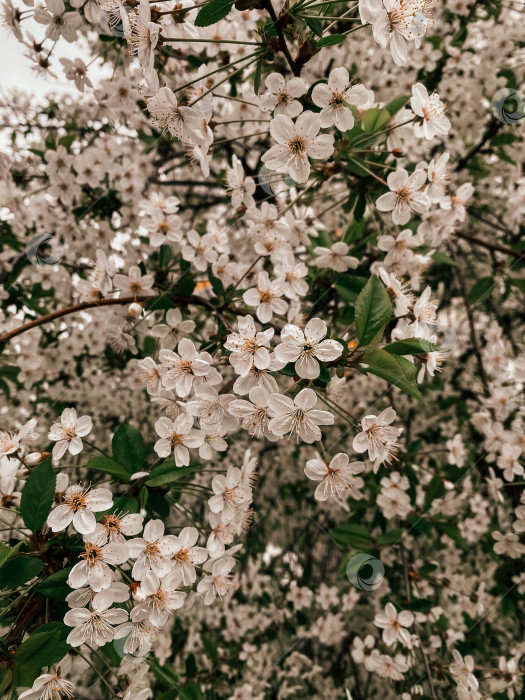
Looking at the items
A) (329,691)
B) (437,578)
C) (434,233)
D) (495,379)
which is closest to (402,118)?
(434,233)

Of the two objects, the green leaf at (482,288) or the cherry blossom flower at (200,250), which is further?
the green leaf at (482,288)

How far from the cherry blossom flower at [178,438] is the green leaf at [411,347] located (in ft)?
1.48

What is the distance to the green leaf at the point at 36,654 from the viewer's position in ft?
2.82

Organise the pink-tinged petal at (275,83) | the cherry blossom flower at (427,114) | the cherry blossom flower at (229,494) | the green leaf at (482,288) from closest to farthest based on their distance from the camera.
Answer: the pink-tinged petal at (275,83), the cherry blossom flower at (229,494), the cherry blossom flower at (427,114), the green leaf at (482,288)

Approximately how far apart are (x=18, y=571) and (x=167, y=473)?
325 millimetres

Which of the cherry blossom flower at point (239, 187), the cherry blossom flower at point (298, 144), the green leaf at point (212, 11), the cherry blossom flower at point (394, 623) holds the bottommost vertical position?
the cherry blossom flower at point (394, 623)

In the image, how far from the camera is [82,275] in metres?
2.13

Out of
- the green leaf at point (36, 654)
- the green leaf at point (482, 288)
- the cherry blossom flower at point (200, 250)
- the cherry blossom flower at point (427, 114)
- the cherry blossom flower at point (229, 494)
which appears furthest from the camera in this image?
the green leaf at point (482, 288)

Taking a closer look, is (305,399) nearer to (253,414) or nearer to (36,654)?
(253,414)

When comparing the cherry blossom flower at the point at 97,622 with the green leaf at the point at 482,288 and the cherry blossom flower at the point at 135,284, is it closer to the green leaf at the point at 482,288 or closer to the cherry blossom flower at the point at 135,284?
the cherry blossom flower at the point at 135,284

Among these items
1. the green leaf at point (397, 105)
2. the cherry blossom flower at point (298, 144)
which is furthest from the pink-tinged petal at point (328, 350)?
the green leaf at point (397, 105)

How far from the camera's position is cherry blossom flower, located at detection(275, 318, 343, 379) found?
0.91m

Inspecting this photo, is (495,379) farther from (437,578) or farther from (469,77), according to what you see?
(469,77)

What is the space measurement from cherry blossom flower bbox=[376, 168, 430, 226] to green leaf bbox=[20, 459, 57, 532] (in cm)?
100
